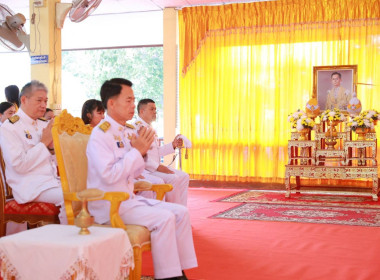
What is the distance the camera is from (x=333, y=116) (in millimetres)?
7281

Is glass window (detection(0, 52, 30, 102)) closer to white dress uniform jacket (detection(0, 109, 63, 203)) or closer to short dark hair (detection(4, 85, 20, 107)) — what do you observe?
short dark hair (detection(4, 85, 20, 107))

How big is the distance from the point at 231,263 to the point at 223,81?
540cm

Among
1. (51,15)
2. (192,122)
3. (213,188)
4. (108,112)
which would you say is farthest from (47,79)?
(108,112)

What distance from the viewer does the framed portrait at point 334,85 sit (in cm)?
780

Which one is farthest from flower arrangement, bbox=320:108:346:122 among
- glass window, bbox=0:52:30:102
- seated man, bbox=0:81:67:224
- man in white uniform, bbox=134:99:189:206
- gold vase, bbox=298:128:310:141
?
glass window, bbox=0:52:30:102

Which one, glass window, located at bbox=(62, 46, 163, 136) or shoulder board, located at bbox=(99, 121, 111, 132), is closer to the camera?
shoulder board, located at bbox=(99, 121, 111, 132)

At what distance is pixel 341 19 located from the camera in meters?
8.03

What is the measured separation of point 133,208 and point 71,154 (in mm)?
518

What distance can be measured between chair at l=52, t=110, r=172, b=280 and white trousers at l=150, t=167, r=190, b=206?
1.37m

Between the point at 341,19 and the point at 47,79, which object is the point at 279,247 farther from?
the point at 341,19

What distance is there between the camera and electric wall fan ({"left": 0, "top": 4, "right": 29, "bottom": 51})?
6.63 meters

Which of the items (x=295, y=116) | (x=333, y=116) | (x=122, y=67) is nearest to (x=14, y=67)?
(x=122, y=67)

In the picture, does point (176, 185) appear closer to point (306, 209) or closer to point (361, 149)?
point (306, 209)

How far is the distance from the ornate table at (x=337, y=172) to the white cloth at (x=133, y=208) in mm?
4525
